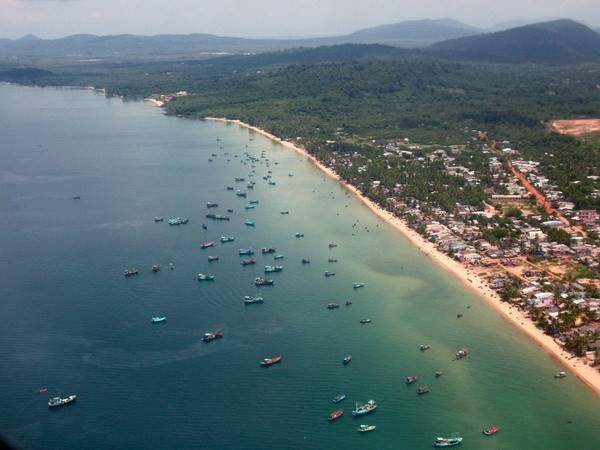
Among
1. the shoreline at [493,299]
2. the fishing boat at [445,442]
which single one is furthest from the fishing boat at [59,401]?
the shoreline at [493,299]

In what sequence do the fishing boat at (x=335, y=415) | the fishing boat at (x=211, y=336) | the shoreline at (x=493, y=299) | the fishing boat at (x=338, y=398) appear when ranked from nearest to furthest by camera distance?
1. the fishing boat at (x=335, y=415)
2. the fishing boat at (x=338, y=398)
3. the shoreline at (x=493, y=299)
4. the fishing boat at (x=211, y=336)

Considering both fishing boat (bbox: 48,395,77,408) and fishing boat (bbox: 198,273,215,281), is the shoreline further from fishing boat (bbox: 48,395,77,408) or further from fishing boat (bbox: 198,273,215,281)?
fishing boat (bbox: 48,395,77,408)

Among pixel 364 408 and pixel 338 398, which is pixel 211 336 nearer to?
pixel 338 398

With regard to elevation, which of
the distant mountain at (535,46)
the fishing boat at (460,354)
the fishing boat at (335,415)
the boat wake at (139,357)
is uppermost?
the distant mountain at (535,46)

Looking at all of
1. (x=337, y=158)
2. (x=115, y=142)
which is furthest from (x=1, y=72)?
(x=337, y=158)

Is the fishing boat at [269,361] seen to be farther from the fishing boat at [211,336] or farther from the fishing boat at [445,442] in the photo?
the fishing boat at [445,442]

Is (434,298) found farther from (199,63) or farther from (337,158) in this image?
(199,63)
